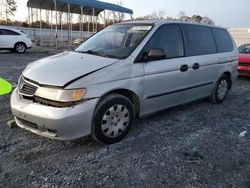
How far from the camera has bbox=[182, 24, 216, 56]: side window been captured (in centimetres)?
494

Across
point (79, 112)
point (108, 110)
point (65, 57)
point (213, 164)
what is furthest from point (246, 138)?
point (65, 57)

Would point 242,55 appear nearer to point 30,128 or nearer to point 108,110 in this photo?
point 108,110

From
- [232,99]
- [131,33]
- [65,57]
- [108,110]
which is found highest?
[131,33]

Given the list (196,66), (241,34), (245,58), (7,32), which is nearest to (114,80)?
(196,66)

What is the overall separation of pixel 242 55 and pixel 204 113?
5590 millimetres

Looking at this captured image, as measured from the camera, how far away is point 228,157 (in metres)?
3.55

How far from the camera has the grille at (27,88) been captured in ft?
11.3

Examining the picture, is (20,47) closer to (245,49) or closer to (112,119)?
(245,49)

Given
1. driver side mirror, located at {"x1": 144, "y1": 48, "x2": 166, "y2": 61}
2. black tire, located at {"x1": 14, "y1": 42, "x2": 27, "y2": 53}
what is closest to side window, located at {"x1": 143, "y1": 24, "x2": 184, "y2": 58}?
driver side mirror, located at {"x1": 144, "y1": 48, "x2": 166, "y2": 61}

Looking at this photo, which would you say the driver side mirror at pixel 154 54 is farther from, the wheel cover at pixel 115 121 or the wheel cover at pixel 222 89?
the wheel cover at pixel 222 89

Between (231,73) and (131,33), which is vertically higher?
(131,33)

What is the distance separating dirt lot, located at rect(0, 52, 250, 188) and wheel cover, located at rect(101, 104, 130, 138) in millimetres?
195

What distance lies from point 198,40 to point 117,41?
1.79 m

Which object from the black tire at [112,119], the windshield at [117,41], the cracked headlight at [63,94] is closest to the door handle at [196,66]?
the windshield at [117,41]
